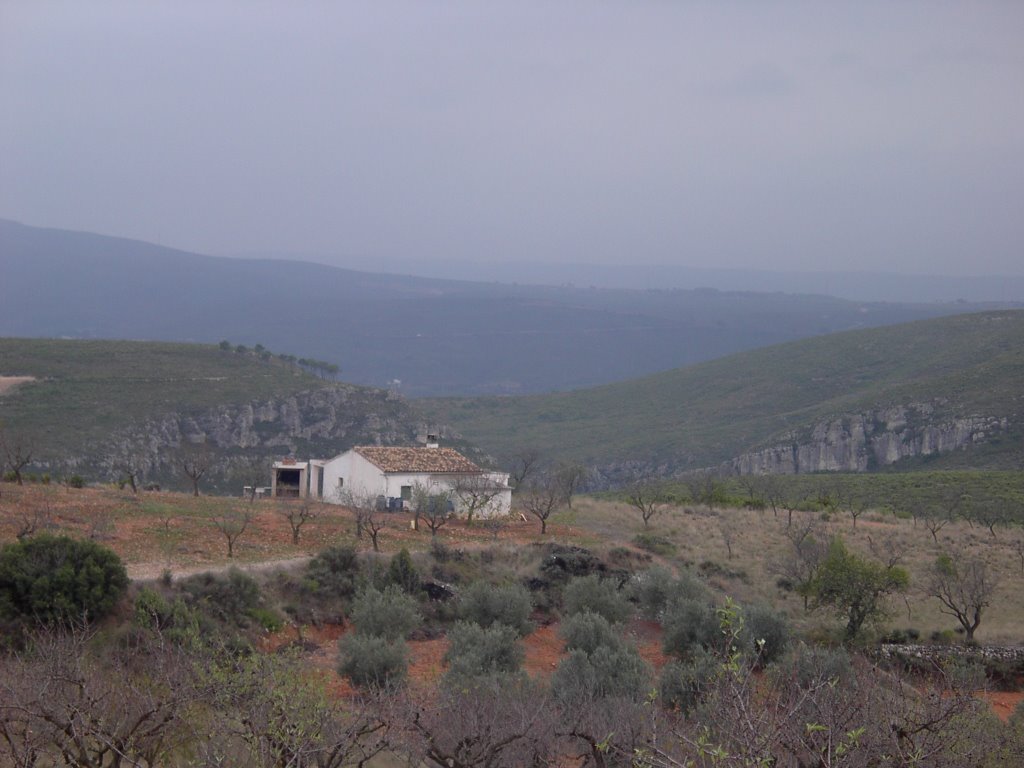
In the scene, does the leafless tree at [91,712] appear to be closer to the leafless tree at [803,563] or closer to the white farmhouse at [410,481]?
the leafless tree at [803,563]

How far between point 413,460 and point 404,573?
1301 cm

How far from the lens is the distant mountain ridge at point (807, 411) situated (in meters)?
64.1

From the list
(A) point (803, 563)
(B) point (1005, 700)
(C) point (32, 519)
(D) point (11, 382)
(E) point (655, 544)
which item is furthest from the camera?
(D) point (11, 382)

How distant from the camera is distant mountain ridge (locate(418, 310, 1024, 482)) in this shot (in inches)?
2525

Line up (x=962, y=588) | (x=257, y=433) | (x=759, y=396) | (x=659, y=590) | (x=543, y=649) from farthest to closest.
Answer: (x=759, y=396)
(x=257, y=433)
(x=962, y=588)
(x=659, y=590)
(x=543, y=649)

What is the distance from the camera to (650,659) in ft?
75.7

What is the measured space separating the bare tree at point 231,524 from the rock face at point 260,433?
65.0 feet

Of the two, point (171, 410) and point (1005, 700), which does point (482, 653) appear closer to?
point (1005, 700)

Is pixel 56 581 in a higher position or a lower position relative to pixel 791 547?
higher

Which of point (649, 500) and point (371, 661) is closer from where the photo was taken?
point (371, 661)

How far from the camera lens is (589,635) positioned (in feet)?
64.5

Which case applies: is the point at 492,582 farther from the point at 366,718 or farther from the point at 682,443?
the point at 682,443

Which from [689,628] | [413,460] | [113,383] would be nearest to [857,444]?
[413,460]

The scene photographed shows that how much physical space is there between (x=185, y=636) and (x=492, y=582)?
1155 centimetres
